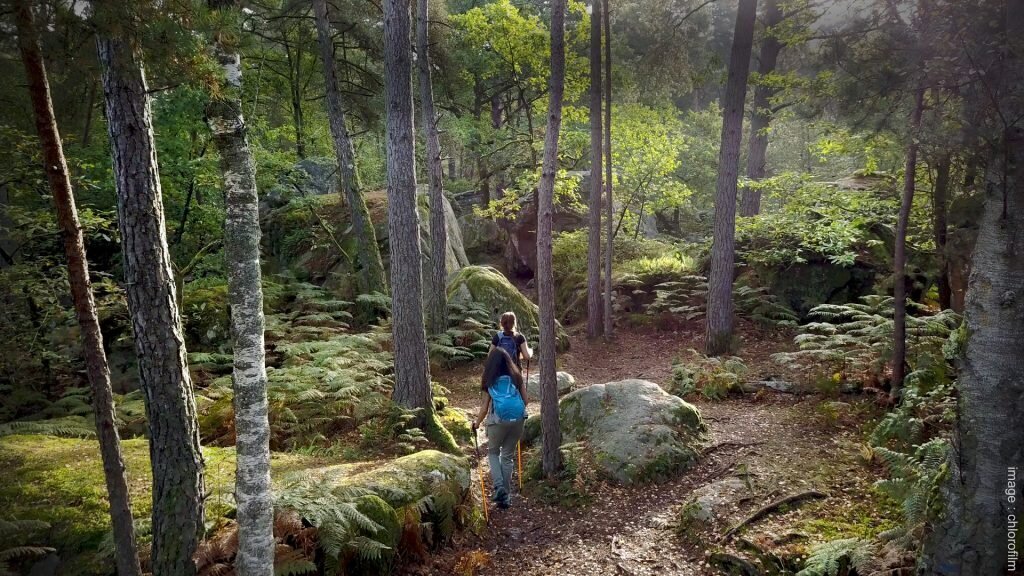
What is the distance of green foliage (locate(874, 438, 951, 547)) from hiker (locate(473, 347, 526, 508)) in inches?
144

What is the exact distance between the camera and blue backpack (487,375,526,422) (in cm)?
631

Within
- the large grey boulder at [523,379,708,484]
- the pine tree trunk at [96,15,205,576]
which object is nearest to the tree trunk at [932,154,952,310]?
the large grey boulder at [523,379,708,484]

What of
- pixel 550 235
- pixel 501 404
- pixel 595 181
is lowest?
pixel 501 404

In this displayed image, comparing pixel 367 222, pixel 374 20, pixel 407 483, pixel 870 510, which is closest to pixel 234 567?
pixel 407 483

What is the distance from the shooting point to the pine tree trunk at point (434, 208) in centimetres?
1246

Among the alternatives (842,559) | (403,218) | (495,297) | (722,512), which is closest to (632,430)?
(722,512)

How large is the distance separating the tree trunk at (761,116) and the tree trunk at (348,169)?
33.9ft

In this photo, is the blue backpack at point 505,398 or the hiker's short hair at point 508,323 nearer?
the blue backpack at point 505,398

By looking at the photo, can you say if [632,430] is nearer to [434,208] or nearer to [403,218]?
[403,218]

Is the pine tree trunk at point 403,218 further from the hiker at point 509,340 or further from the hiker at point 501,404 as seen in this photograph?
the hiker at point 509,340

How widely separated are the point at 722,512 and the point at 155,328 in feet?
18.2

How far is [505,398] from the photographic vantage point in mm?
6305

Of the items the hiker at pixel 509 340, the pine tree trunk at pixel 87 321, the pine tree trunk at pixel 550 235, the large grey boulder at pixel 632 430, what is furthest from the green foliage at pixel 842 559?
the pine tree trunk at pixel 87 321

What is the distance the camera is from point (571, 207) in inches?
788
